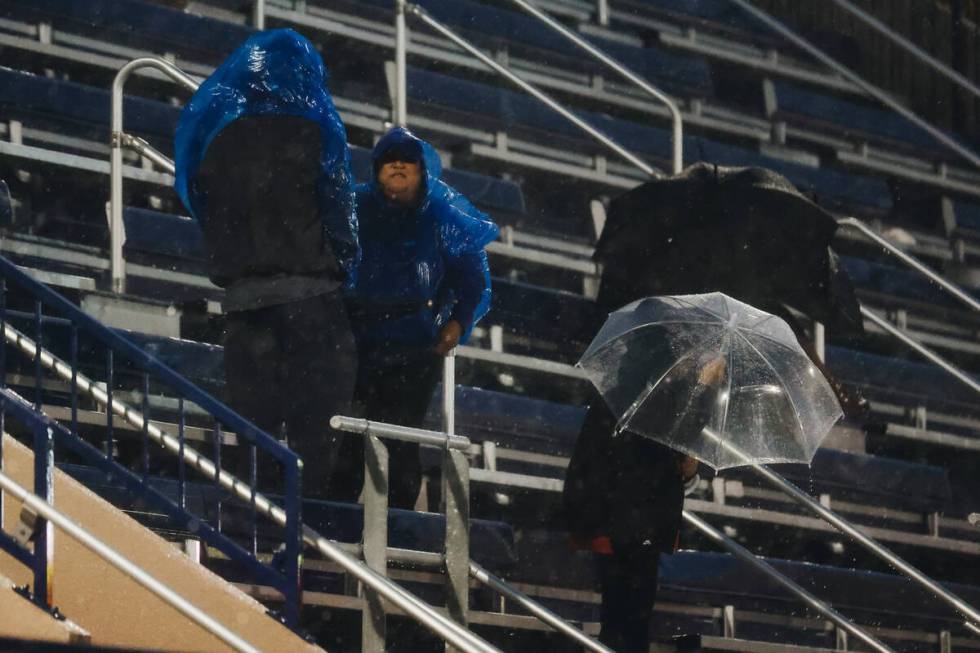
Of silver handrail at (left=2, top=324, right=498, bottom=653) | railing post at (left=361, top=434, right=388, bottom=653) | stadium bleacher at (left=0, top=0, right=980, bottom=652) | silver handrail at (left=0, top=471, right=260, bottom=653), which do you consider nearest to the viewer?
silver handrail at (left=0, top=471, right=260, bottom=653)

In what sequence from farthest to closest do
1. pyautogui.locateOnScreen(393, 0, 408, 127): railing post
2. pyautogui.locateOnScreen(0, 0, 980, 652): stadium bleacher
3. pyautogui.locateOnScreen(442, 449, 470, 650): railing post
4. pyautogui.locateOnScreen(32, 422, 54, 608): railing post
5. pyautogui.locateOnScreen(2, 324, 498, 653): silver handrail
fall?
pyautogui.locateOnScreen(393, 0, 408, 127): railing post
pyautogui.locateOnScreen(0, 0, 980, 652): stadium bleacher
pyautogui.locateOnScreen(442, 449, 470, 650): railing post
pyautogui.locateOnScreen(2, 324, 498, 653): silver handrail
pyautogui.locateOnScreen(32, 422, 54, 608): railing post

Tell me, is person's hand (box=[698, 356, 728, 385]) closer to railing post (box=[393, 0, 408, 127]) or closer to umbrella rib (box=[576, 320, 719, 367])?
umbrella rib (box=[576, 320, 719, 367])

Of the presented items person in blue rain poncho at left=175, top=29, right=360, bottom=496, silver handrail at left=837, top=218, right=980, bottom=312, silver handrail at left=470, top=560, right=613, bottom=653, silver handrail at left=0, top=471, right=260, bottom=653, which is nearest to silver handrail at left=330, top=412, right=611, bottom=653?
silver handrail at left=470, top=560, right=613, bottom=653

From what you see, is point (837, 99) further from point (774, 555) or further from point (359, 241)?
point (359, 241)

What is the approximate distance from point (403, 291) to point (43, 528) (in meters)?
1.31

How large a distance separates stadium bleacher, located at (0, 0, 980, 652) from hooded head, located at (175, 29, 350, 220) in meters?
0.63

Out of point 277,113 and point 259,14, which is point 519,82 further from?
point 277,113

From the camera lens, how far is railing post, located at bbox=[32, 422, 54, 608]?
3.83 meters

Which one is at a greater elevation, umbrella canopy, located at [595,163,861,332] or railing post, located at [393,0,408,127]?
railing post, located at [393,0,408,127]

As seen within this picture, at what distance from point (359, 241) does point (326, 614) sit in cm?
93

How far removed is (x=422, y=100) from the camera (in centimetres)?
709

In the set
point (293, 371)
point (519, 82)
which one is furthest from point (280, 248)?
point (519, 82)

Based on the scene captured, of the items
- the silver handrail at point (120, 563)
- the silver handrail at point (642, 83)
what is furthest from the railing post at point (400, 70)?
the silver handrail at point (120, 563)

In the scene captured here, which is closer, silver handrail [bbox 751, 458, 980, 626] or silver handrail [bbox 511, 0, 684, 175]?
silver handrail [bbox 751, 458, 980, 626]
